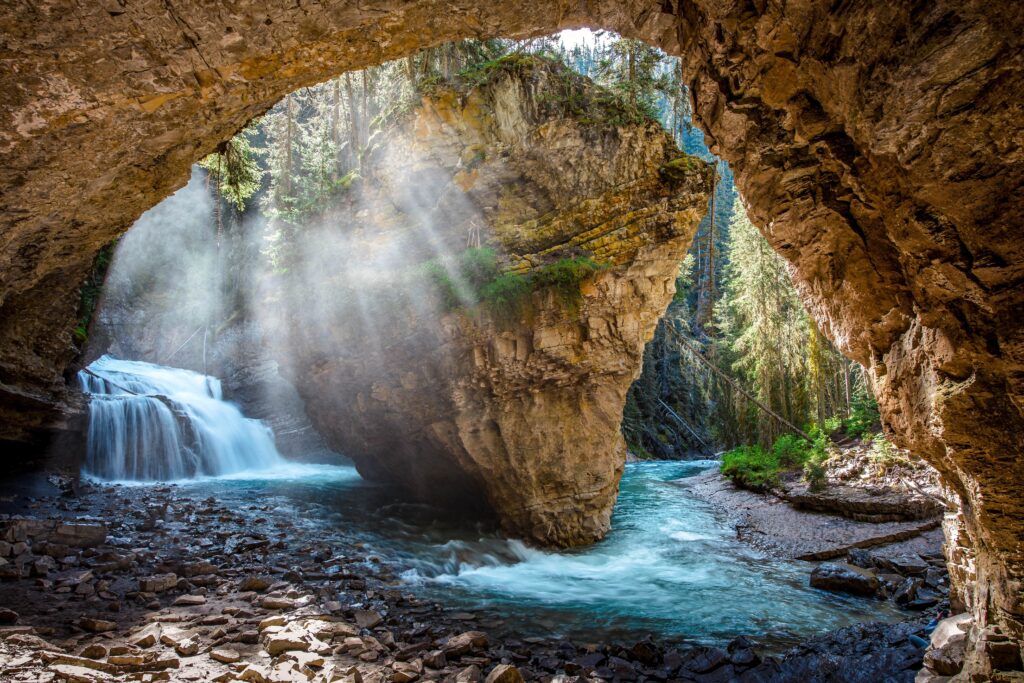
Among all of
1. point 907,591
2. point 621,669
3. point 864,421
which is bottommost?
point 907,591

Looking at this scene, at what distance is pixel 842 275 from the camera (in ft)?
15.0

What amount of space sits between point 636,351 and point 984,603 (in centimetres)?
777

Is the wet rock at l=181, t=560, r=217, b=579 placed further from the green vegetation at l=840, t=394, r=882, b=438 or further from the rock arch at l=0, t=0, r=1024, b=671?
the green vegetation at l=840, t=394, r=882, b=438

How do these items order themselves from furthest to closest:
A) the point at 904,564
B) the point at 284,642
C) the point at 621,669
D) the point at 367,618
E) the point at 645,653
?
the point at 904,564
the point at 367,618
the point at 645,653
the point at 621,669
the point at 284,642

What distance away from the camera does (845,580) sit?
335 inches

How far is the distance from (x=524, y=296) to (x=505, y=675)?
25.5 ft

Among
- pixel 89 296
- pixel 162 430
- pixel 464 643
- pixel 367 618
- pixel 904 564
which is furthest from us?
pixel 162 430

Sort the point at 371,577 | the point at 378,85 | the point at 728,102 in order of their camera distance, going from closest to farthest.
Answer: the point at 728,102 → the point at 371,577 → the point at 378,85

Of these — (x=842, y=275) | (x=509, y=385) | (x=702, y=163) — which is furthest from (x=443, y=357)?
(x=842, y=275)

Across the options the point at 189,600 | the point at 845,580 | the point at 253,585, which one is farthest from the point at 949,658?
the point at 189,600

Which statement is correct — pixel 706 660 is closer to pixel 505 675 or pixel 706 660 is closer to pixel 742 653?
pixel 742 653

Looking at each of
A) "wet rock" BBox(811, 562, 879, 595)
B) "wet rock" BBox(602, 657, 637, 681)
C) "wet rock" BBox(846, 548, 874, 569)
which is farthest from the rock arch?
"wet rock" BBox(846, 548, 874, 569)

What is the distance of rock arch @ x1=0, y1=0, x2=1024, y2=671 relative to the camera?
9.23ft

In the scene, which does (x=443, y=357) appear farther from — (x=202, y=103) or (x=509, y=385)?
(x=202, y=103)
